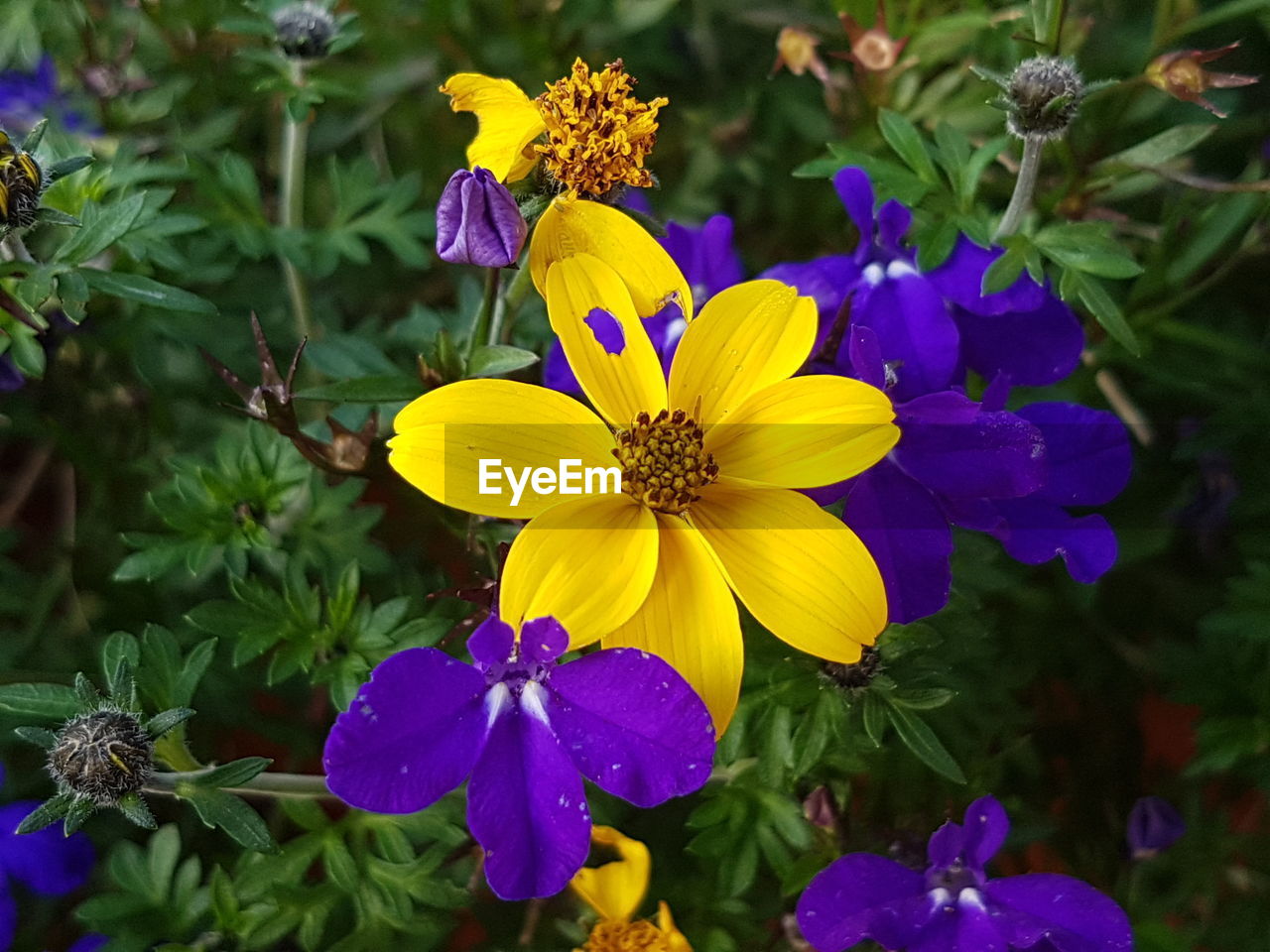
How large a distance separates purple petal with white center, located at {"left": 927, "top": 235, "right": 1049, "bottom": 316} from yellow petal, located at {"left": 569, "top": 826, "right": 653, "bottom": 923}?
1.82 feet

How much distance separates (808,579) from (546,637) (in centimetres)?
18

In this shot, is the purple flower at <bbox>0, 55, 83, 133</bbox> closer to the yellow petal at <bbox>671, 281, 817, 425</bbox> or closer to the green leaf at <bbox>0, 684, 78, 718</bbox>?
the green leaf at <bbox>0, 684, 78, 718</bbox>

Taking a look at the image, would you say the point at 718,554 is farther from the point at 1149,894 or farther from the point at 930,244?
the point at 1149,894

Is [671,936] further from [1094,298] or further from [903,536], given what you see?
[1094,298]

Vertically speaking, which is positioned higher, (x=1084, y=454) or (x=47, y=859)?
(x=1084, y=454)

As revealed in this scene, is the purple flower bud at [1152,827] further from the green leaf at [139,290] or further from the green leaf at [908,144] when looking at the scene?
the green leaf at [139,290]

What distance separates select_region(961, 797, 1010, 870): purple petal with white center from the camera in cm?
90

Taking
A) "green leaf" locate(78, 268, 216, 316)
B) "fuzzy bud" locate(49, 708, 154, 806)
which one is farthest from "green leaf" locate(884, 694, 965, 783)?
"green leaf" locate(78, 268, 216, 316)

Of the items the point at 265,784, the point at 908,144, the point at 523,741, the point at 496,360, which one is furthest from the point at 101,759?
the point at 908,144

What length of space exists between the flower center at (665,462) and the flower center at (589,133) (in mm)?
174

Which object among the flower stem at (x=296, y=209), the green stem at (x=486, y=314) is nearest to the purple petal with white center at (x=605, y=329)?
the green stem at (x=486, y=314)

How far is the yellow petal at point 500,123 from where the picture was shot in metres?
0.81

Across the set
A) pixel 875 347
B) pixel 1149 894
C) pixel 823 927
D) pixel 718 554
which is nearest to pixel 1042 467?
pixel 875 347

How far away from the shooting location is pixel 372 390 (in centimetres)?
92
